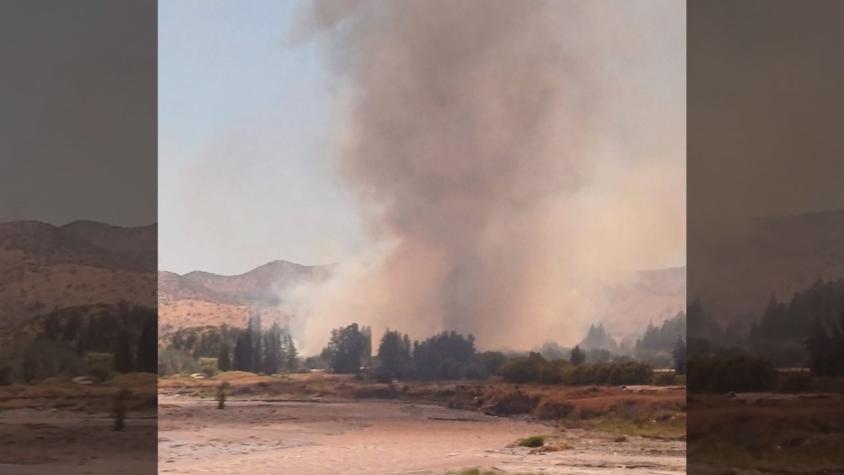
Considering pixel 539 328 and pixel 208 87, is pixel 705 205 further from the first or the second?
pixel 208 87

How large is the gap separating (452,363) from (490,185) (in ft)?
4.87

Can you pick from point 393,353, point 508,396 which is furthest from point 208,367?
point 508,396

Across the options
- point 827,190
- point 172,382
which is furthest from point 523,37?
point 172,382

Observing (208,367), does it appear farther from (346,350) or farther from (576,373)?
(576,373)

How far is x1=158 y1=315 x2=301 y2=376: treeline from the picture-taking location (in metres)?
7.02

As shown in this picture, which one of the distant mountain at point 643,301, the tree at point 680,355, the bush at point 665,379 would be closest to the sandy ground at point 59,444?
the distant mountain at point 643,301

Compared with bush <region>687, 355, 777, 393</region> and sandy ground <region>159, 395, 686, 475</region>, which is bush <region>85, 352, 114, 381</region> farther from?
bush <region>687, 355, 777, 393</region>

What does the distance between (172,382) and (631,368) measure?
3.73 m

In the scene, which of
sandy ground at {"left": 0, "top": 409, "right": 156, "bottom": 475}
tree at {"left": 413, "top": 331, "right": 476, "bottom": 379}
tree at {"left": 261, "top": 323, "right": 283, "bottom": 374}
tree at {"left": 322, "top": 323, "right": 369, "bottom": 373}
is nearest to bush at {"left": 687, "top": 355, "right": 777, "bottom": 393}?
tree at {"left": 413, "top": 331, "right": 476, "bottom": 379}

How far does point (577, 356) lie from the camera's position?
6.85m

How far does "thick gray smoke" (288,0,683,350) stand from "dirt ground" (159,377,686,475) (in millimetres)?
637

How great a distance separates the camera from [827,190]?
245 inches

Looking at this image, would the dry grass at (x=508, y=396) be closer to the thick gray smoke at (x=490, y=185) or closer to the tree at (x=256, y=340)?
the tree at (x=256, y=340)

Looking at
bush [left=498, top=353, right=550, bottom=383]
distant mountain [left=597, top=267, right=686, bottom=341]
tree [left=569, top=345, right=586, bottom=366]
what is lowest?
bush [left=498, top=353, right=550, bottom=383]
